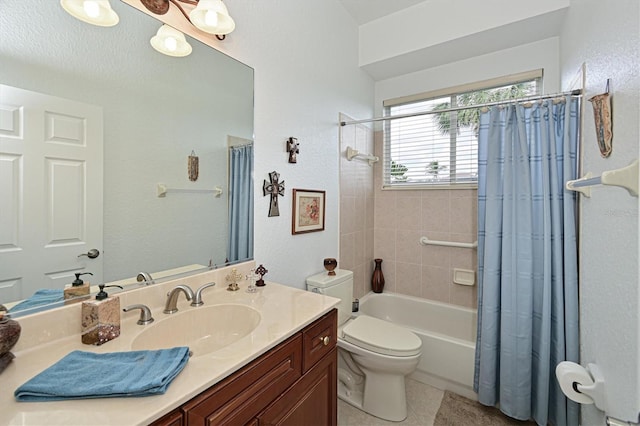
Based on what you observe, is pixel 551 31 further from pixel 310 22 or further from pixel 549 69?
pixel 310 22

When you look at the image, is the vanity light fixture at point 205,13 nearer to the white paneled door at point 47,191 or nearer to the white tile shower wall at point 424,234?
the white paneled door at point 47,191

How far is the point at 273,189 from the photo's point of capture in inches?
66.1

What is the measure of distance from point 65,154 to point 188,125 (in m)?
0.48

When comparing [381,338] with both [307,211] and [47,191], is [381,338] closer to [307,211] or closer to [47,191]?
[307,211]

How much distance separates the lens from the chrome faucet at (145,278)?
3.70 ft

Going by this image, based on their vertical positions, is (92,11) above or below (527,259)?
above

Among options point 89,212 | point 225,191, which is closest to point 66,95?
point 89,212

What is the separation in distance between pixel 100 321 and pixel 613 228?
5.48 ft

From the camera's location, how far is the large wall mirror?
844 mm

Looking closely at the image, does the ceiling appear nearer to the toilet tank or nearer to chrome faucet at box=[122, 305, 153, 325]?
the toilet tank

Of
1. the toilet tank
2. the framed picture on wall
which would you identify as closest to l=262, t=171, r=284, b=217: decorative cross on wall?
the framed picture on wall

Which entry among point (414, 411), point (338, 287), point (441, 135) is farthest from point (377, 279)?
point (441, 135)

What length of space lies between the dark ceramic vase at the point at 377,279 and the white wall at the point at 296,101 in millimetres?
658

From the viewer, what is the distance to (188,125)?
1293 millimetres
